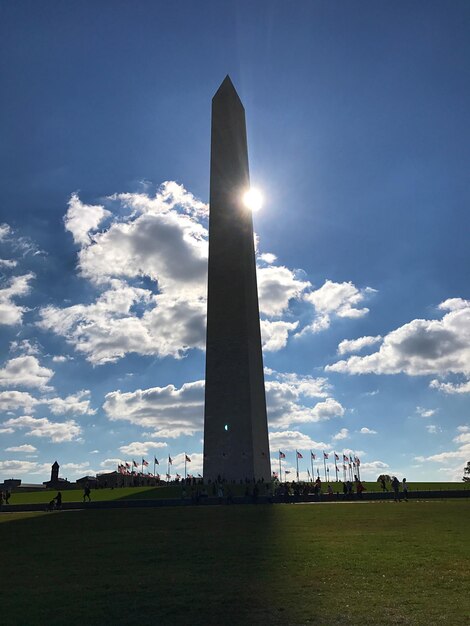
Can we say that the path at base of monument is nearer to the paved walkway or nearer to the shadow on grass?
the shadow on grass

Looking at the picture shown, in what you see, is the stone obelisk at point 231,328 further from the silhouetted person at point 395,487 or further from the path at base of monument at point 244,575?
the path at base of monument at point 244,575

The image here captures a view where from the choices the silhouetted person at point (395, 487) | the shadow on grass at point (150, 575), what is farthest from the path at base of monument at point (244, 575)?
the silhouetted person at point (395, 487)

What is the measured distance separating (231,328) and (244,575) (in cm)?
3930

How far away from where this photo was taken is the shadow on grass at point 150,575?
7.83 meters

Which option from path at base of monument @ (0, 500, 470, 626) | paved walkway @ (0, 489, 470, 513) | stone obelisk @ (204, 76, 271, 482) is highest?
stone obelisk @ (204, 76, 271, 482)

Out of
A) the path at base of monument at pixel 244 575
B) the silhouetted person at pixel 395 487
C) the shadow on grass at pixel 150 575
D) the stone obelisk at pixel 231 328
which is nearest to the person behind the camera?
the path at base of monument at pixel 244 575

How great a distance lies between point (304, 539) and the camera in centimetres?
1469

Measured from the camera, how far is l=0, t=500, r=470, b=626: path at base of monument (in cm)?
772

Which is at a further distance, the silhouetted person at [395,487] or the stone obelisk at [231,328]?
the stone obelisk at [231,328]

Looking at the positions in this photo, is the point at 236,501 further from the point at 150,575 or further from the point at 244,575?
the point at 244,575

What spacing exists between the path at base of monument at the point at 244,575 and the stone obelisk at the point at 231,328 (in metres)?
28.8

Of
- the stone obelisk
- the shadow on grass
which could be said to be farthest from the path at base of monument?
the stone obelisk

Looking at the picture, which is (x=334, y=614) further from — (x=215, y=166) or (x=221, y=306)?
(x=215, y=166)

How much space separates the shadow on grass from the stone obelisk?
93.0 ft
